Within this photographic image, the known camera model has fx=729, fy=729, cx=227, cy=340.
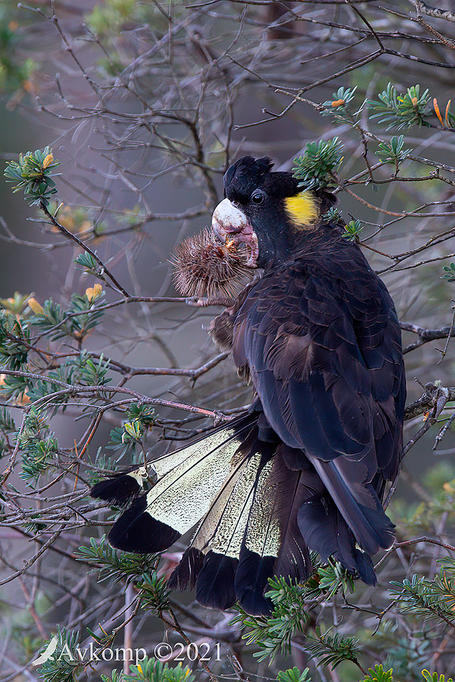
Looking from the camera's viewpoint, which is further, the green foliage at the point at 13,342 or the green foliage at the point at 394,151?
the green foliage at the point at 13,342

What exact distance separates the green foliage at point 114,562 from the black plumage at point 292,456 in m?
0.04

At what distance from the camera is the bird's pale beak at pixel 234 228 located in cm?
231

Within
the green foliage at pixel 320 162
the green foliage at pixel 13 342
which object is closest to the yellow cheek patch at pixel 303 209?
the green foliage at pixel 320 162

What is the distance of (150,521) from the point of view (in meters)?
1.73

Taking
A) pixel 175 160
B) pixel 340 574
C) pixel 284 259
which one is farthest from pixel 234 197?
pixel 340 574

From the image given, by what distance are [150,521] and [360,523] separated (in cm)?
50

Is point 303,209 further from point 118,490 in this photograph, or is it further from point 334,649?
point 334,649

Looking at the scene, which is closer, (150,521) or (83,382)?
(150,521)

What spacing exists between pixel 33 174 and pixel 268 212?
0.82 m

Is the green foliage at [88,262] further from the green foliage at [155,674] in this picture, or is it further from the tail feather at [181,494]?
the green foliage at [155,674]

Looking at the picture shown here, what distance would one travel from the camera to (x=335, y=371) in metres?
1.80

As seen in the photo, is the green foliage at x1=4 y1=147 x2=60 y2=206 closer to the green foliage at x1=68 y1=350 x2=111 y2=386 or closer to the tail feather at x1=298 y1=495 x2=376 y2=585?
the green foliage at x1=68 y1=350 x2=111 y2=386

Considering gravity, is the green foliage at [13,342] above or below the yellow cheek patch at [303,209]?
below

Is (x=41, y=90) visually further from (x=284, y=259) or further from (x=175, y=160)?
(x=284, y=259)
